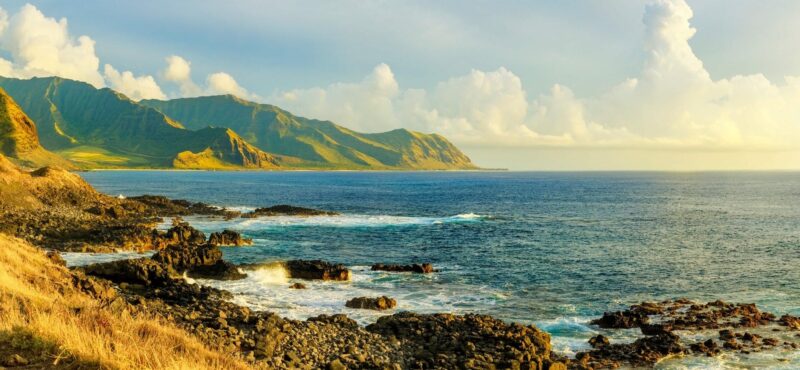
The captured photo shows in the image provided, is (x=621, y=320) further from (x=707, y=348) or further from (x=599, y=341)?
(x=707, y=348)

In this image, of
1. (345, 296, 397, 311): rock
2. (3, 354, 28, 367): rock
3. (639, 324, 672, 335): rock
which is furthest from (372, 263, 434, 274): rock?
(3, 354, 28, 367): rock

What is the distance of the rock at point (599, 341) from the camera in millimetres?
24219

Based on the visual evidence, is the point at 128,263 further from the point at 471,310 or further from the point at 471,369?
the point at 471,369

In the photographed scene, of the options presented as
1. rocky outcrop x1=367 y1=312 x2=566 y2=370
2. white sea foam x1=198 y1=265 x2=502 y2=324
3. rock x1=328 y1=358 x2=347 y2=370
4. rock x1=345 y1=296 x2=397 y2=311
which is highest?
rock x1=328 y1=358 x2=347 y2=370

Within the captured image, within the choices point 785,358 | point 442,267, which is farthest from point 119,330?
point 442,267

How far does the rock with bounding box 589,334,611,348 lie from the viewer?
2422 centimetres

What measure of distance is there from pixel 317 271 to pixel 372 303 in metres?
10.2

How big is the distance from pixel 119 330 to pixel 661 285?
36972 millimetres

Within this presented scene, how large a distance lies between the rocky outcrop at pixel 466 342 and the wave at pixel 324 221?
46.3 meters

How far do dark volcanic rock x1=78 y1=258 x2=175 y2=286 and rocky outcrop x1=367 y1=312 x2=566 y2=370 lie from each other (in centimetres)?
1483

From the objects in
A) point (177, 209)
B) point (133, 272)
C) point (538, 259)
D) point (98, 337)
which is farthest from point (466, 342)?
point (177, 209)

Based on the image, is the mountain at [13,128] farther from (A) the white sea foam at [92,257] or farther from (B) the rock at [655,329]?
(B) the rock at [655,329]

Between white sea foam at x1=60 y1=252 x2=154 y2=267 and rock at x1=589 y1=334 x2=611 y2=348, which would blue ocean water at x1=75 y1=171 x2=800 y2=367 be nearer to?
rock at x1=589 y1=334 x2=611 y2=348

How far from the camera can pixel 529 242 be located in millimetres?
58594
